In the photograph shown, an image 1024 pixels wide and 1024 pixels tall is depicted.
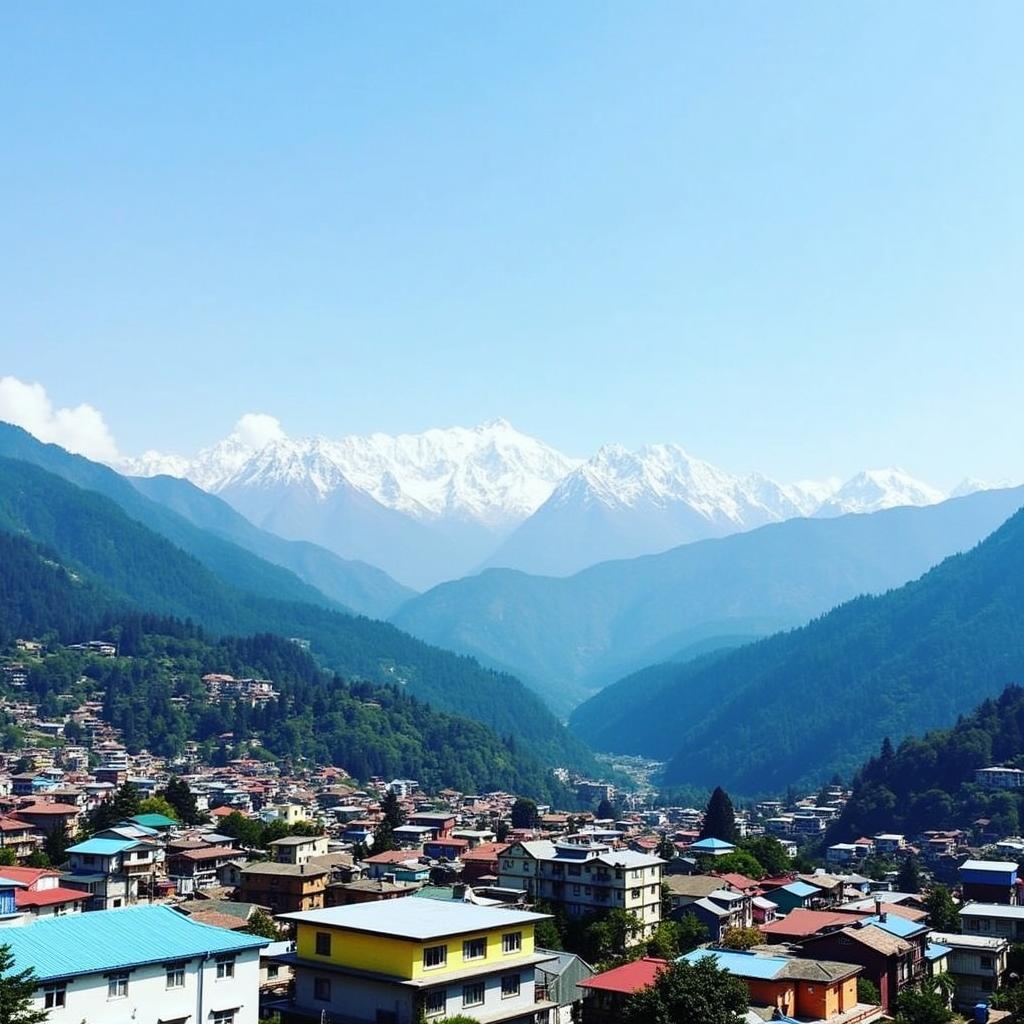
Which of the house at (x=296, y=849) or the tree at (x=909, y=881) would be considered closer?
the house at (x=296, y=849)

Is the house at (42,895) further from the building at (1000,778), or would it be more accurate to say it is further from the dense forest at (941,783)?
the building at (1000,778)

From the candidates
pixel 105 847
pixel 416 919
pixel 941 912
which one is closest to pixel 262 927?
pixel 105 847

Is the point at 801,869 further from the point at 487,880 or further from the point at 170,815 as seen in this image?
the point at 170,815

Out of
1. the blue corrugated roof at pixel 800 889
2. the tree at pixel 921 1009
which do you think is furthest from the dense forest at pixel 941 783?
the tree at pixel 921 1009

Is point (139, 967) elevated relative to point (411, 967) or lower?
elevated

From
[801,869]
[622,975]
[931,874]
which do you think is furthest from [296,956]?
[931,874]

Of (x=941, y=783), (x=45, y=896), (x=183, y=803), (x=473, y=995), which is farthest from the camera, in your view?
(x=941, y=783)

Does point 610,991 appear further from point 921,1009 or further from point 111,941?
point 111,941
